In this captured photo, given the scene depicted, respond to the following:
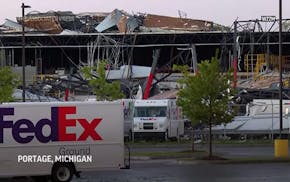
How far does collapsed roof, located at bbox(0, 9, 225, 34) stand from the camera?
8581 cm

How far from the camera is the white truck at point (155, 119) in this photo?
42.6 m

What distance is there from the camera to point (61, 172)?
62.3 ft

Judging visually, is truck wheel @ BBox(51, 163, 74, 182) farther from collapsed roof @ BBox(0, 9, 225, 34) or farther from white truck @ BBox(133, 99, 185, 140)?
collapsed roof @ BBox(0, 9, 225, 34)

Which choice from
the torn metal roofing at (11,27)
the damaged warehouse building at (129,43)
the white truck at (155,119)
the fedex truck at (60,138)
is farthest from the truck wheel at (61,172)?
the torn metal roofing at (11,27)

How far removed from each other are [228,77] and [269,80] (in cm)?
3830

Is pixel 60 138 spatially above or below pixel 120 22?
below

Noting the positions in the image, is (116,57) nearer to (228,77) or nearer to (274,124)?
(274,124)

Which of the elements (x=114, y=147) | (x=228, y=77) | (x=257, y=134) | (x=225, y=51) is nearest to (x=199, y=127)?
(x=257, y=134)

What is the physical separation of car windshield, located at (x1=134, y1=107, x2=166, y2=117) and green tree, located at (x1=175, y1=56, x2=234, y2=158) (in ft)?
41.0

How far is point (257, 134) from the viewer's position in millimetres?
44844

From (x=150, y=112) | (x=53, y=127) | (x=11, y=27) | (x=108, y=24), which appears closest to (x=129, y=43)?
(x=108, y=24)

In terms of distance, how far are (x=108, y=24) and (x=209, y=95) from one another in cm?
5951

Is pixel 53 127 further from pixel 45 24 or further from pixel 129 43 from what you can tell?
pixel 45 24

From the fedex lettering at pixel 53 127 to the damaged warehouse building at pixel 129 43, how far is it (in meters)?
56.3
